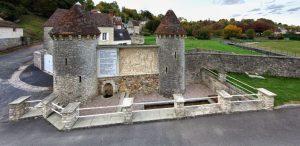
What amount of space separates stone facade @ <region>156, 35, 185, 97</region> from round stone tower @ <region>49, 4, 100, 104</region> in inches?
212

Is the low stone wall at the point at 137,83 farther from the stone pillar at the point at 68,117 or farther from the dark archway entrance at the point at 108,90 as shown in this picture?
the stone pillar at the point at 68,117

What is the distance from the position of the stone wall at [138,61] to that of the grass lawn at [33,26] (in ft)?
112

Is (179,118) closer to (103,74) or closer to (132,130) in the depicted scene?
(132,130)

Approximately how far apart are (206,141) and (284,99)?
7.20m

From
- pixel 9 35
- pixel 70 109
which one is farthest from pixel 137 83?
pixel 9 35

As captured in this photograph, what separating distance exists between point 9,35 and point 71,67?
25.2 metres

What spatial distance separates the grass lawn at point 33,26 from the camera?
144 ft

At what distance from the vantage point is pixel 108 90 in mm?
16594

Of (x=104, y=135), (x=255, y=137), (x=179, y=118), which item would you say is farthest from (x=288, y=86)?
(x=104, y=135)

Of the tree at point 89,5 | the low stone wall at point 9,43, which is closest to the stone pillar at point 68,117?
the low stone wall at point 9,43

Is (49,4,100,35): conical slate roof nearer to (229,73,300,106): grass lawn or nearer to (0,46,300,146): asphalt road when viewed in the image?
(0,46,300,146): asphalt road

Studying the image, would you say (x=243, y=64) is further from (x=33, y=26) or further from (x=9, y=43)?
(x=33, y=26)

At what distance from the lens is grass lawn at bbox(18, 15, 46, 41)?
144 ft

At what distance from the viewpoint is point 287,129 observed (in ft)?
29.1
